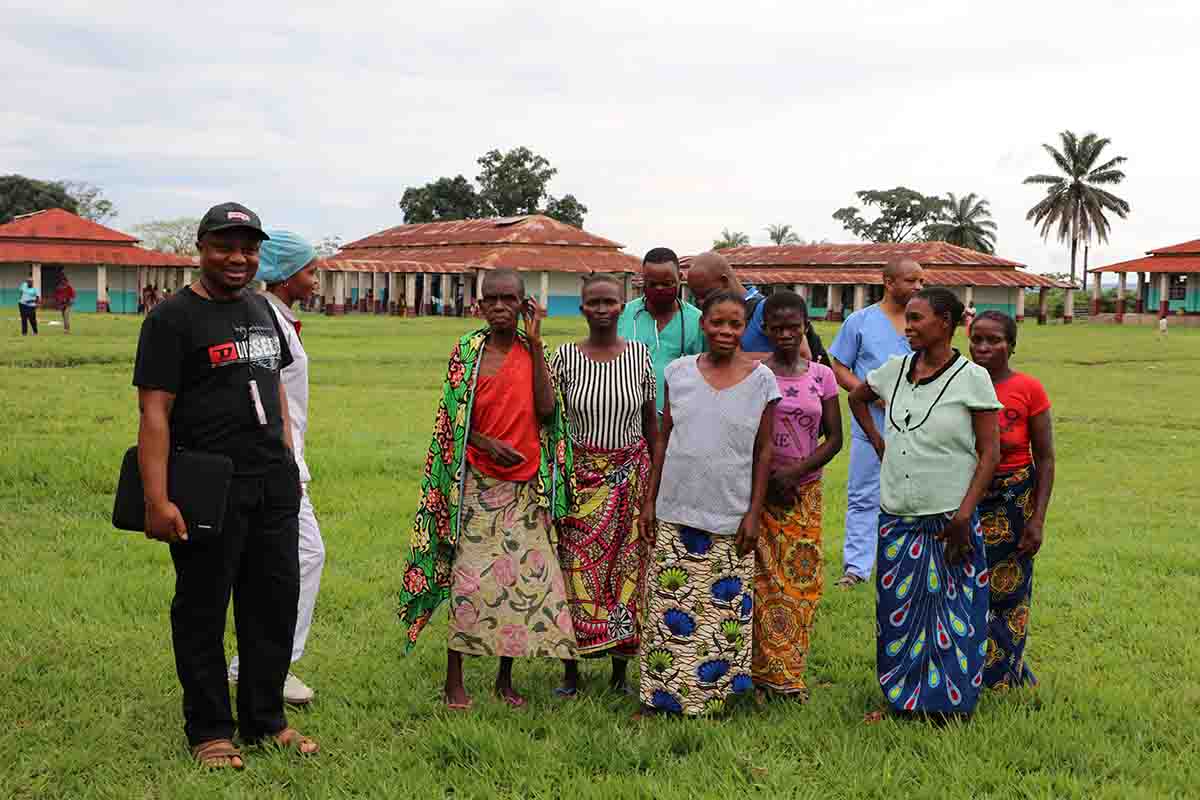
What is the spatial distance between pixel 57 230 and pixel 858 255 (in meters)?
Answer: 33.7

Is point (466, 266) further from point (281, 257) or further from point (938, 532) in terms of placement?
point (938, 532)

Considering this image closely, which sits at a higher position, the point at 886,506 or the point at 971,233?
the point at 971,233

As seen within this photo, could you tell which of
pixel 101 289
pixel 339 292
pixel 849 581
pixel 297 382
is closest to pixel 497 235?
pixel 339 292

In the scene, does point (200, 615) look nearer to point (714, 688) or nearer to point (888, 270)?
point (714, 688)

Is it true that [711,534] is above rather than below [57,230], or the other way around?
below

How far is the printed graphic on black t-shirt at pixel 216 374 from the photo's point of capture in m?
3.60

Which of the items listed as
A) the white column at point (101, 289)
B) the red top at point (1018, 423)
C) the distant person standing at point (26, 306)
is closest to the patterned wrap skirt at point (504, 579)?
the red top at point (1018, 423)

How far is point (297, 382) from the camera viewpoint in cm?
445

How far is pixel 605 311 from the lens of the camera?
4.50 meters

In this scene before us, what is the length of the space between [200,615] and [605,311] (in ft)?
5.92

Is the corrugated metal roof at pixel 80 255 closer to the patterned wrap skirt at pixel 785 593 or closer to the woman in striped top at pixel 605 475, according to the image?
the woman in striped top at pixel 605 475

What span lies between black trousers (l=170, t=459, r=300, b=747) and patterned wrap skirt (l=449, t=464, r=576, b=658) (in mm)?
700

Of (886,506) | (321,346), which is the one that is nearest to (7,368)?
(321,346)

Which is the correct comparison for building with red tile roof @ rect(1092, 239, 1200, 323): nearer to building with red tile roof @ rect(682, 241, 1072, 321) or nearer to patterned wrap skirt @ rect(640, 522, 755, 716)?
building with red tile roof @ rect(682, 241, 1072, 321)
